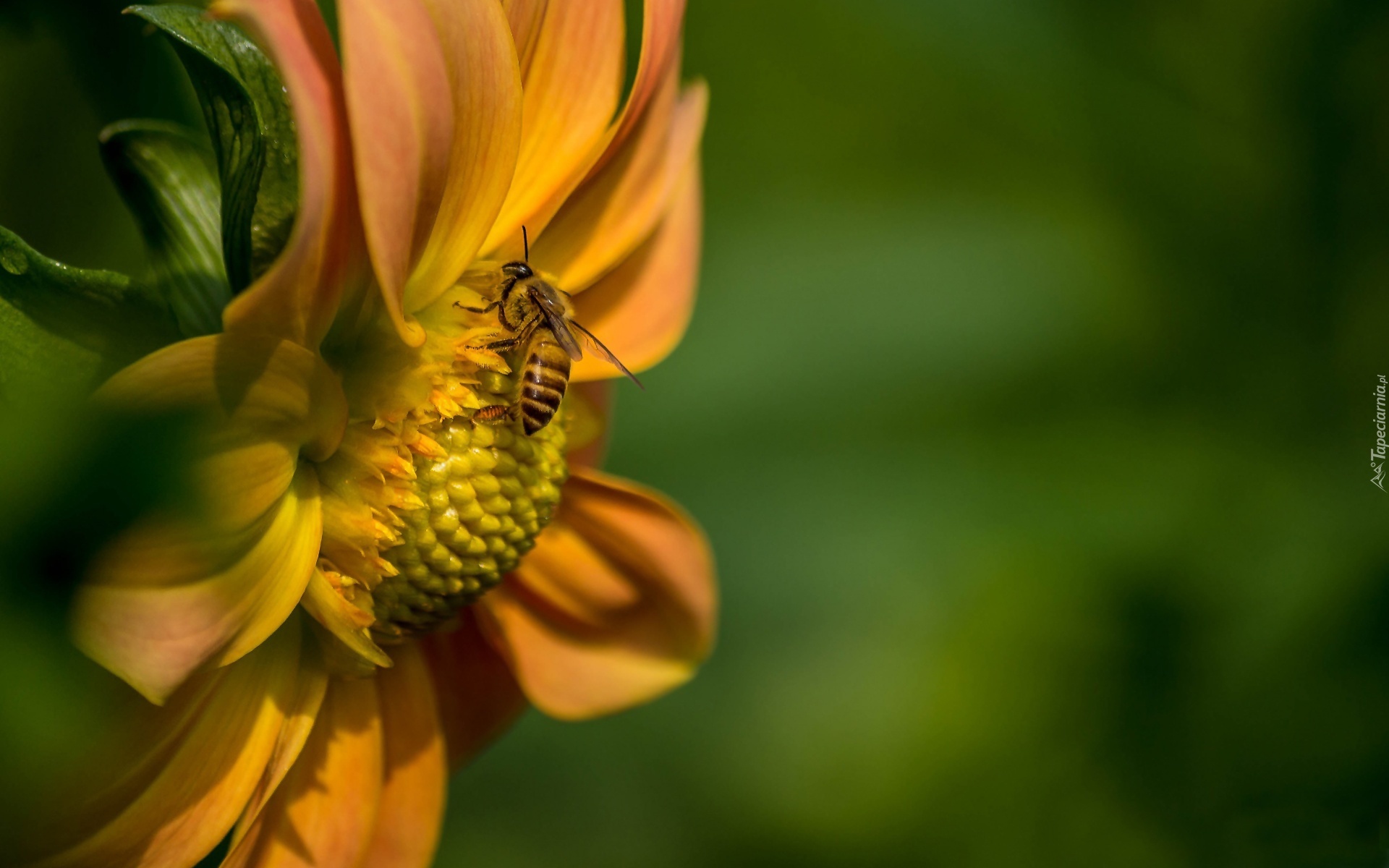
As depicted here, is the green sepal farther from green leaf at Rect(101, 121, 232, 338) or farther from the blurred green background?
the blurred green background

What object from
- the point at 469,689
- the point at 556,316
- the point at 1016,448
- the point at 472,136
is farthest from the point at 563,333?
the point at 1016,448

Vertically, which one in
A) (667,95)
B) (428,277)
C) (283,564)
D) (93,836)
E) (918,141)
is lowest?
(93,836)

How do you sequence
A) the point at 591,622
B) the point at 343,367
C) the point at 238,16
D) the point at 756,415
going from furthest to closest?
the point at 756,415, the point at 591,622, the point at 343,367, the point at 238,16

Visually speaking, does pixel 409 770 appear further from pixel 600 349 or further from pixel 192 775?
pixel 600 349

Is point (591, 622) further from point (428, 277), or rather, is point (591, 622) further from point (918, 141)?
point (918, 141)

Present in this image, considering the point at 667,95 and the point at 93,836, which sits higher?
the point at 667,95

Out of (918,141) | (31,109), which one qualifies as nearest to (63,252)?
(31,109)

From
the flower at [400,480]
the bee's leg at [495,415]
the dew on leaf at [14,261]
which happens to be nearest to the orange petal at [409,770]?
the flower at [400,480]
